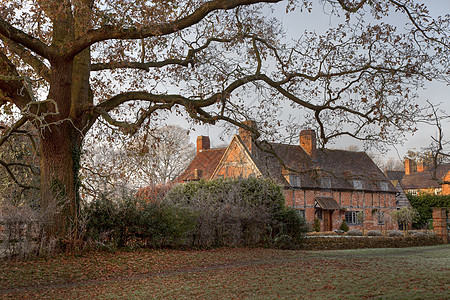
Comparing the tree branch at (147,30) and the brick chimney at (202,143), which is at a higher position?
the brick chimney at (202,143)

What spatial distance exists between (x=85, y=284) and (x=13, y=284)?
146cm

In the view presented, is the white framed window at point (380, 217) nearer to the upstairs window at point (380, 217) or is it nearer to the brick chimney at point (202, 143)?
the upstairs window at point (380, 217)

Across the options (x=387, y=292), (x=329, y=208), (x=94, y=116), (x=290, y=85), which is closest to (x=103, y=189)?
(x=94, y=116)

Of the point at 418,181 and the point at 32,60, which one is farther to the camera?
the point at 418,181

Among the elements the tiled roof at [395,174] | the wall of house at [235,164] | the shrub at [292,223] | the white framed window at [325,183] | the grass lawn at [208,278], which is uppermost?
the tiled roof at [395,174]

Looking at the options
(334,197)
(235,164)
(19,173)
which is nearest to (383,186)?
(334,197)

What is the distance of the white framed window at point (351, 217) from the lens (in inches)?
1566

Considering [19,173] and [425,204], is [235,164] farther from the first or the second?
[425,204]

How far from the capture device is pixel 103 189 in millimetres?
15734

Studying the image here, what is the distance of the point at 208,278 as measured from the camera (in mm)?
10336

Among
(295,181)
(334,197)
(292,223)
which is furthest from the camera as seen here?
(334,197)

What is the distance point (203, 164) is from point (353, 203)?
1391 centimetres

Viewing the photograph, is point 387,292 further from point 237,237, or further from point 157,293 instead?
point 237,237

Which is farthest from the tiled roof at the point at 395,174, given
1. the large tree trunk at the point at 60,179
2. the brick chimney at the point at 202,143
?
the large tree trunk at the point at 60,179
